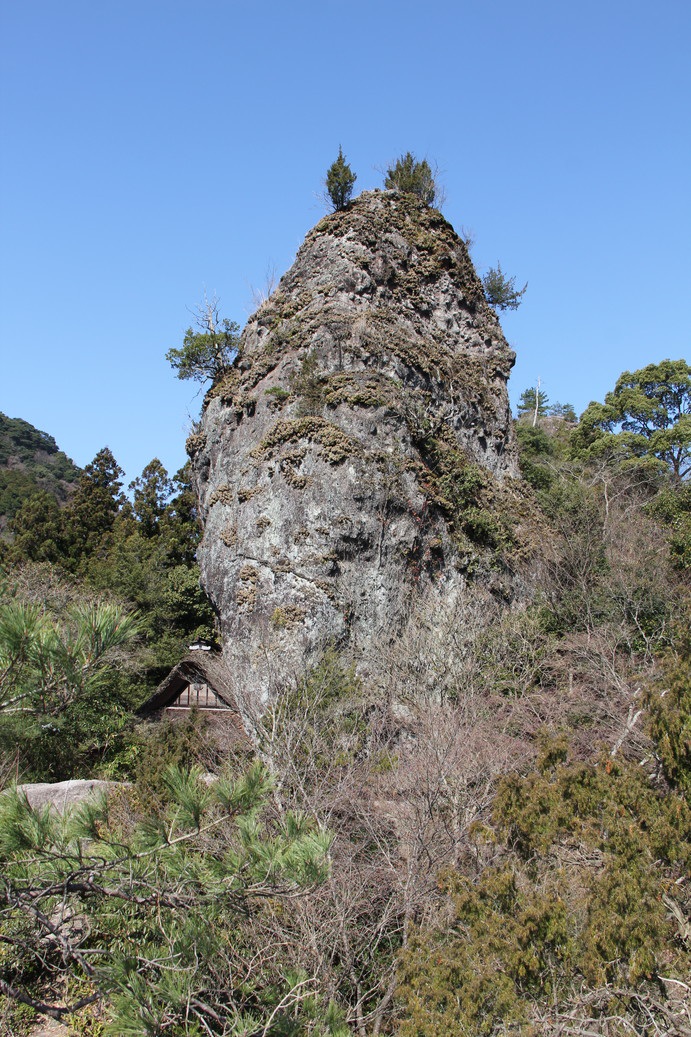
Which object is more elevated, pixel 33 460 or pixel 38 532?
pixel 33 460

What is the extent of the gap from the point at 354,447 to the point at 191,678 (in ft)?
24.0

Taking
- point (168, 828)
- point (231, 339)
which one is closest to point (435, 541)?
point (231, 339)

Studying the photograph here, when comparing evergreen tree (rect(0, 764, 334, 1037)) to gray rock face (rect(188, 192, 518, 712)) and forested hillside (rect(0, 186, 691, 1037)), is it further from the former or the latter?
gray rock face (rect(188, 192, 518, 712))

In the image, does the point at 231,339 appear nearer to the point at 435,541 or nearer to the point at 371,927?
the point at 435,541

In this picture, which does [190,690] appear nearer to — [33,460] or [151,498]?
[151,498]

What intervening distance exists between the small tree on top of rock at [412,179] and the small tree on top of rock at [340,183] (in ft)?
7.44

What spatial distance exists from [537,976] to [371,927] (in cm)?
392

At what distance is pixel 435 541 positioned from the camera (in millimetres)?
19312

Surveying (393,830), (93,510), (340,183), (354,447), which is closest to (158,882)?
(393,830)

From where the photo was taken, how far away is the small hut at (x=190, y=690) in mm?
18156

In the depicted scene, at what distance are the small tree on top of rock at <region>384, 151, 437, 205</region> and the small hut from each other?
57.9 ft

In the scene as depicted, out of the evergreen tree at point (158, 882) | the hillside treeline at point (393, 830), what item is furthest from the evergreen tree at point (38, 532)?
the evergreen tree at point (158, 882)

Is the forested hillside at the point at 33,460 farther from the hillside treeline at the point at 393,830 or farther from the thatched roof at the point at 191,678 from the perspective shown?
the hillside treeline at the point at 393,830

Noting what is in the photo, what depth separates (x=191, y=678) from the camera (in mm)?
19344
